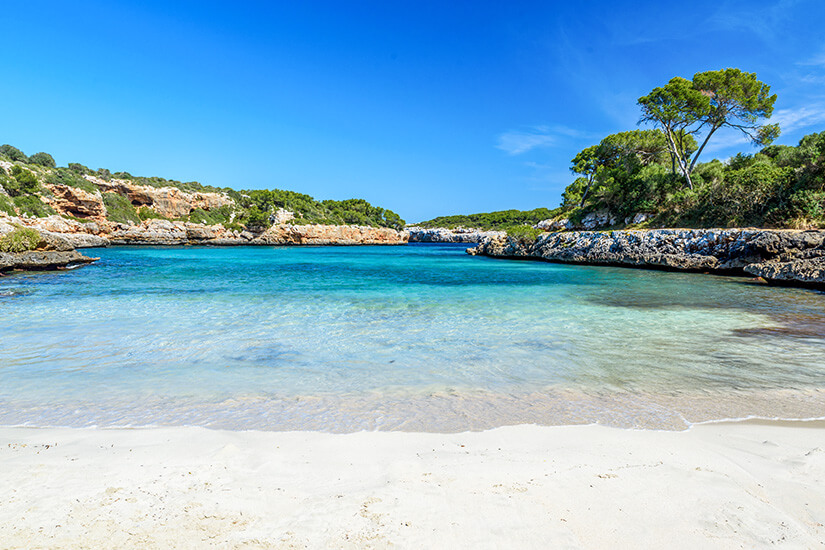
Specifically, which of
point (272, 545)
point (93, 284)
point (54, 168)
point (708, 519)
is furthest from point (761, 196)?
point (54, 168)

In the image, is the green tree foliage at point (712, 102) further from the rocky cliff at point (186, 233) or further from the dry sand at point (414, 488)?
the rocky cliff at point (186, 233)

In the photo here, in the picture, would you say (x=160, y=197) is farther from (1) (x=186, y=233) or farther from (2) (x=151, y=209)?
(1) (x=186, y=233)

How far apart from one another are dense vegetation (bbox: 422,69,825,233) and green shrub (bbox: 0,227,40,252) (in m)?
43.6

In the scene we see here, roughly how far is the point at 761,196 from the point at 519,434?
103ft

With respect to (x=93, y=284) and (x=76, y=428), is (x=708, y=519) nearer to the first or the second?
(x=76, y=428)

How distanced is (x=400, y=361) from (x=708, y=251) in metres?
24.6

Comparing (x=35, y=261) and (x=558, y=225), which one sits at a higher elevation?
(x=558, y=225)

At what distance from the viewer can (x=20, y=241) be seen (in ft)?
69.3

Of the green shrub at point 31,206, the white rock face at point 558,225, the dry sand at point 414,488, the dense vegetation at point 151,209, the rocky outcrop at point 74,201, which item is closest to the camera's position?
the dry sand at point 414,488

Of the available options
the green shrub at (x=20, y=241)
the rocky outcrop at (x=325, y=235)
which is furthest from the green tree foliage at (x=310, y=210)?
the green shrub at (x=20, y=241)

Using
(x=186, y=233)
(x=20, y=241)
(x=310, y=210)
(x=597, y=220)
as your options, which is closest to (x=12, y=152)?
(x=186, y=233)

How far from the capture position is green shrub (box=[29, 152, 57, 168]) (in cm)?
6112

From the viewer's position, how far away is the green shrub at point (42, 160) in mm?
61125

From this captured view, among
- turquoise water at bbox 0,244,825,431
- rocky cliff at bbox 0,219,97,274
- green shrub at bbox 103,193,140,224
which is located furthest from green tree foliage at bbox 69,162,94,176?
turquoise water at bbox 0,244,825,431
